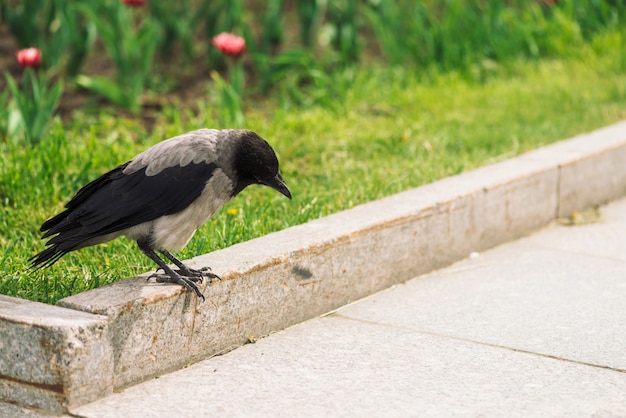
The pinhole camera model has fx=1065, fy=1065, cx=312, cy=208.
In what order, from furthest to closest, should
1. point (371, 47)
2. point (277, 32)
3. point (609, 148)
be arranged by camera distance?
point (371, 47) → point (277, 32) → point (609, 148)

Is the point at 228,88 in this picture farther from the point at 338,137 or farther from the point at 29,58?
the point at 29,58

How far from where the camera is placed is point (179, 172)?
12.2ft

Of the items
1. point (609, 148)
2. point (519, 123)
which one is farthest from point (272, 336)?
point (519, 123)

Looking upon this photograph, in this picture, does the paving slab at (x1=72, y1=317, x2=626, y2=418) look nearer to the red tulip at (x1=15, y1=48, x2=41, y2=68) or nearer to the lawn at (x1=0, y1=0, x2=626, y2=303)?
the lawn at (x1=0, y1=0, x2=626, y2=303)

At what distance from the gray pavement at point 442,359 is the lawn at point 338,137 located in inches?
23.2

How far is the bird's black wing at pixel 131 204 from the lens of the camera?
367cm

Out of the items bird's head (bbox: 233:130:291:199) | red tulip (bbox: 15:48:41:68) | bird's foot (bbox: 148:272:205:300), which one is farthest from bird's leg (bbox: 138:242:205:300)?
red tulip (bbox: 15:48:41:68)

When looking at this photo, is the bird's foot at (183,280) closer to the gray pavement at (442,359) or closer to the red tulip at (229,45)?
the gray pavement at (442,359)

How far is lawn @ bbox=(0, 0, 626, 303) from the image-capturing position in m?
4.55

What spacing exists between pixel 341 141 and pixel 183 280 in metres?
2.82

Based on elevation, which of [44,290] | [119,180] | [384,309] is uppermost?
[119,180]

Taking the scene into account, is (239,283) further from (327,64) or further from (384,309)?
(327,64)

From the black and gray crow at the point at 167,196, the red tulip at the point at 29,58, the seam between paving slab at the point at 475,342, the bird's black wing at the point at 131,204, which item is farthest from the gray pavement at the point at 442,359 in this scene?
→ the red tulip at the point at 29,58

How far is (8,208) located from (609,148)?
132 inches
